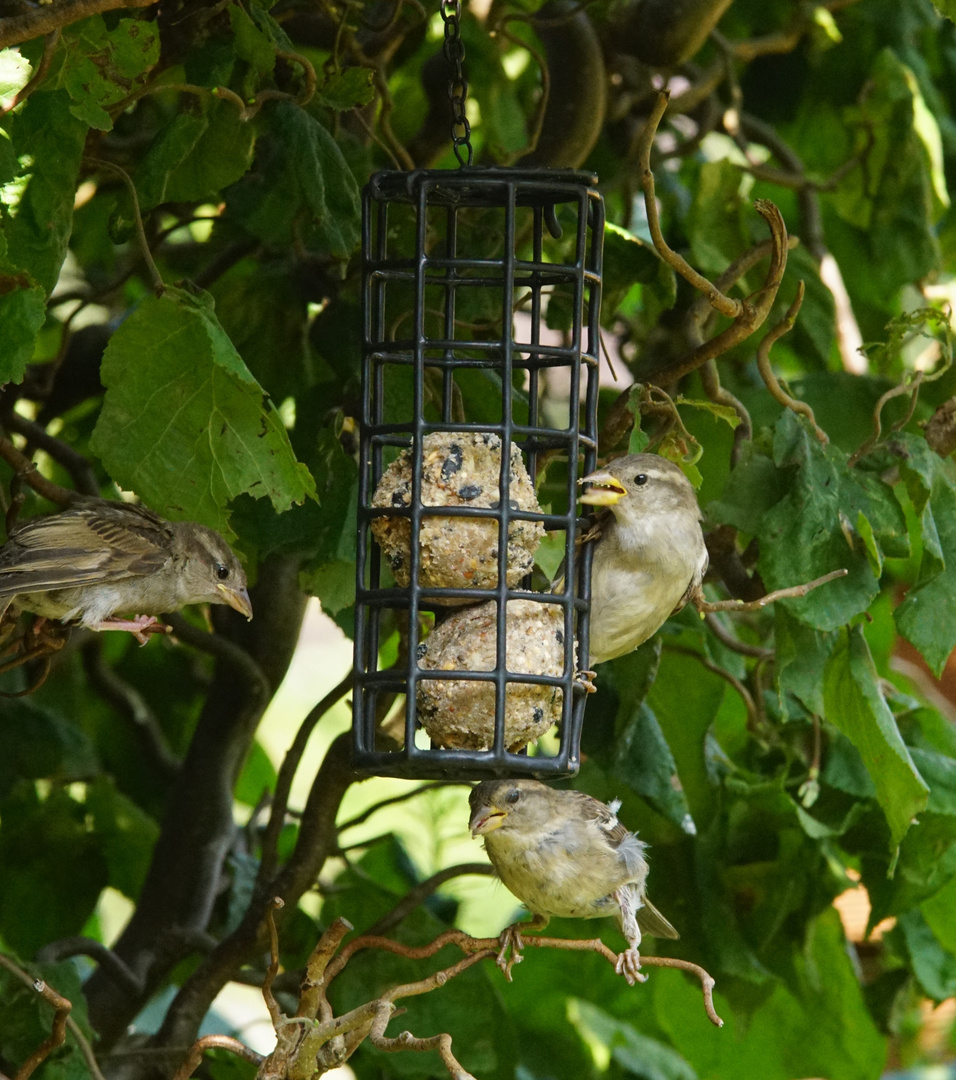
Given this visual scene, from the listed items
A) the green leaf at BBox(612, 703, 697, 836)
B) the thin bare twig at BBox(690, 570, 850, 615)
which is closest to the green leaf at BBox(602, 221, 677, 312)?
the thin bare twig at BBox(690, 570, 850, 615)

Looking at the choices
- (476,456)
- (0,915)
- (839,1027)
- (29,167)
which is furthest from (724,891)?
(29,167)

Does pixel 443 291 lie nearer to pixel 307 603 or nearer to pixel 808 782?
pixel 307 603

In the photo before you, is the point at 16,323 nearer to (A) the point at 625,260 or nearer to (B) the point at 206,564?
(B) the point at 206,564

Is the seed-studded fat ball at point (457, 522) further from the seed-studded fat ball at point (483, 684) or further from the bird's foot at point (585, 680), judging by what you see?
the bird's foot at point (585, 680)

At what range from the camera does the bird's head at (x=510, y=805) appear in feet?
13.6

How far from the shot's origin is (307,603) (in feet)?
17.6

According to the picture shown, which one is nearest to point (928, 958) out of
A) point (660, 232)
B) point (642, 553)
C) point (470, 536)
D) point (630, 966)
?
point (630, 966)

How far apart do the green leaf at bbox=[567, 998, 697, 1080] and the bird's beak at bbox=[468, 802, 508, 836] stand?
198 centimetres

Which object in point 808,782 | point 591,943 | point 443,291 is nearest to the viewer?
point 591,943

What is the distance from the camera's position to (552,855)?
13.7 feet

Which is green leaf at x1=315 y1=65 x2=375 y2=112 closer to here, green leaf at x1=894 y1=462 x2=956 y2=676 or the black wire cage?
the black wire cage

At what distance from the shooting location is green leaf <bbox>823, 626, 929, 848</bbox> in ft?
13.2

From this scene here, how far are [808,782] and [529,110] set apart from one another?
3.06 m

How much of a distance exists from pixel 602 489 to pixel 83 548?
4.38 feet
